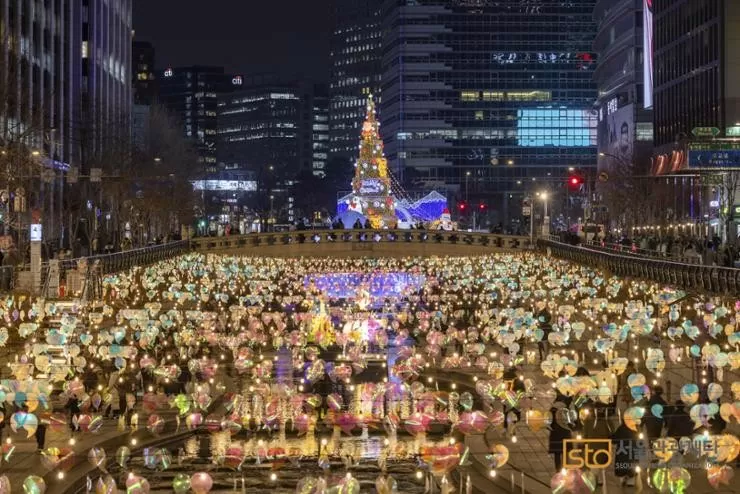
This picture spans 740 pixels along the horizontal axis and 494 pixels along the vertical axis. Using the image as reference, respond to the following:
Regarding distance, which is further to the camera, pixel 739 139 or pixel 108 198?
pixel 108 198

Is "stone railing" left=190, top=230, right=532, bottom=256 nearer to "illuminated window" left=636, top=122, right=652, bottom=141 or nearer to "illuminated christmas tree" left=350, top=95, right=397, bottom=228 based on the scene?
"illuminated christmas tree" left=350, top=95, right=397, bottom=228

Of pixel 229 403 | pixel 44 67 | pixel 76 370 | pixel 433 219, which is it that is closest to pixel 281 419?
pixel 229 403

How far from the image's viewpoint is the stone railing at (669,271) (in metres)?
37.6

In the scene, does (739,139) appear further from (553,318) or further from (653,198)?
(653,198)

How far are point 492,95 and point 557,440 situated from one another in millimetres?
165461

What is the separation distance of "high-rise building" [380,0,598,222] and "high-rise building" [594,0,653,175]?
97.8 ft

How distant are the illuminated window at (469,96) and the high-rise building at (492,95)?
146mm

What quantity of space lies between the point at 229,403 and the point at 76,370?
3310 millimetres

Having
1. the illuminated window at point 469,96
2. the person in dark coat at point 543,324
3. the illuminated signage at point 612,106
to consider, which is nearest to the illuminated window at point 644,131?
the illuminated signage at point 612,106

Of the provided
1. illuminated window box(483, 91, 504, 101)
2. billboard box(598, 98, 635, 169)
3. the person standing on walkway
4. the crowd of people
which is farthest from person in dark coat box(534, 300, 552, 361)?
illuminated window box(483, 91, 504, 101)

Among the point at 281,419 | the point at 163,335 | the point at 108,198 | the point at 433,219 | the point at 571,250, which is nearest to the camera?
the point at 281,419

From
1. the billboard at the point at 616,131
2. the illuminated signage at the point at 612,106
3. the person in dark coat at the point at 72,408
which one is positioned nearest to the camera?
the person in dark coat at the point at 72,408

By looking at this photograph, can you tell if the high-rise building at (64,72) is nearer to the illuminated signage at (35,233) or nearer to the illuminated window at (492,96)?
the illuminated signage at (35,233)

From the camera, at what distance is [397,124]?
18338 cm
